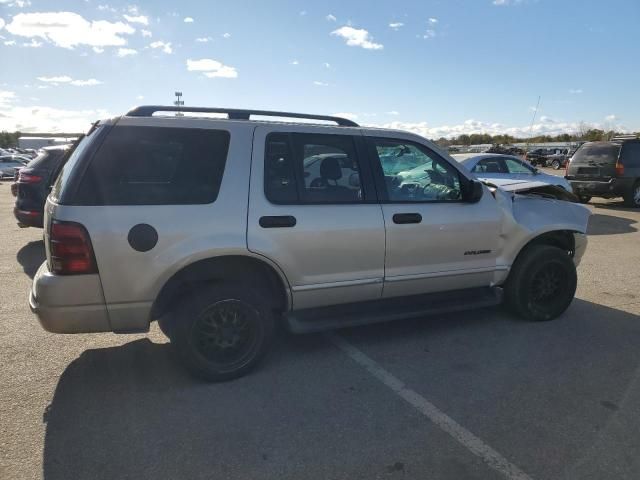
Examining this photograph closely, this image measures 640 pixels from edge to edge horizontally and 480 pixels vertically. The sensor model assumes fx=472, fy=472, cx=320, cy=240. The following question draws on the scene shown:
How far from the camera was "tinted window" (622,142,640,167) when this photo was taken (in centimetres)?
1312

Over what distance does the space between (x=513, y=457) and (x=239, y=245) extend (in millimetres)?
2117

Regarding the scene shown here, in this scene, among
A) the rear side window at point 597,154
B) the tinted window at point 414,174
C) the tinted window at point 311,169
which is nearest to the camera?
the tinted window at point 311,169

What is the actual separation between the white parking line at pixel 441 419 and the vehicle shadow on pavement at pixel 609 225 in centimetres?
797

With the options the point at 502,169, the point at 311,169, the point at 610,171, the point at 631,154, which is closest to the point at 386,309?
the point at 311,169

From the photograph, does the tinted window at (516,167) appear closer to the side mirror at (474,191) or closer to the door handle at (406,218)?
the side mirror at (474,191)

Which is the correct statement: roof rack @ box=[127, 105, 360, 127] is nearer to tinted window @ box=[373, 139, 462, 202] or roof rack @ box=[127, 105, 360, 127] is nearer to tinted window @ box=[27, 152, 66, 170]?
tinted window @ box=[373, 139, 462, 202]

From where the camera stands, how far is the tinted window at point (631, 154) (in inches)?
517

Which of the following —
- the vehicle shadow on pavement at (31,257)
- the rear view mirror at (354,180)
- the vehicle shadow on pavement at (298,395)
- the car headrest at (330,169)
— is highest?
the car headrest at (330,169)

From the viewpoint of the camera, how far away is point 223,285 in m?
3.38

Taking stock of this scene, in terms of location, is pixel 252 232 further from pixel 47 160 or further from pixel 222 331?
pixel 47 160

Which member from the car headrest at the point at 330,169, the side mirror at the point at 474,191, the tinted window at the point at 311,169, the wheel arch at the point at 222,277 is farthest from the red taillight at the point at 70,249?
the side mirror at the point at 474,191

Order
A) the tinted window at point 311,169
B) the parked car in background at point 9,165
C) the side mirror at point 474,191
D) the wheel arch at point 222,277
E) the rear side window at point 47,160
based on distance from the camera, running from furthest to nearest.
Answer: the parked car in background at point 9,165 < the rear side window at point 47,160 < the side mirror at point 474,191 < the tinted window at point 311,169 < the wheel arch at point 222,277

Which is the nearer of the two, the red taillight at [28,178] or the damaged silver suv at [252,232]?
the damaged silver suv at [252,232]

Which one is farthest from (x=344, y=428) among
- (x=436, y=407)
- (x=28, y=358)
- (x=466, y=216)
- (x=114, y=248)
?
(x=28, y=358)
